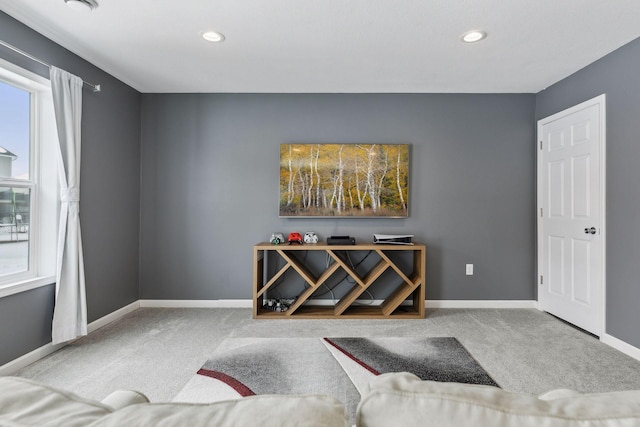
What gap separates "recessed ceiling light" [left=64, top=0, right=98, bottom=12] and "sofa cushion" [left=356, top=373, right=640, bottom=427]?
2.67m

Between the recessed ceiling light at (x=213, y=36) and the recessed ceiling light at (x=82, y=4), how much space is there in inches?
26.4

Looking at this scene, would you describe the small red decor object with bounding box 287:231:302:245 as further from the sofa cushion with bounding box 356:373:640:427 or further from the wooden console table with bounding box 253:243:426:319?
the sofa cushion with bounding box 356:373:640:427

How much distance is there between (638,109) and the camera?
8.20ft

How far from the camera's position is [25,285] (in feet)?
7.54

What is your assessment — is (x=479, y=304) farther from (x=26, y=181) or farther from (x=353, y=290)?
(x=26, y=181)

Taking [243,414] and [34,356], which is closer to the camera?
[243,414]

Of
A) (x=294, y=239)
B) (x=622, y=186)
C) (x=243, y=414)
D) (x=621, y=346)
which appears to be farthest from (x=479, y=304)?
(x=243, y=414)

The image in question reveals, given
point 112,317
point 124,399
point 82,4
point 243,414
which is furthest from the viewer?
point 112,317

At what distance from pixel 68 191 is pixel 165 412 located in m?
2.74

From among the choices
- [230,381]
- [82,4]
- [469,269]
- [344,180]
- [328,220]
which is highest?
[82,4]

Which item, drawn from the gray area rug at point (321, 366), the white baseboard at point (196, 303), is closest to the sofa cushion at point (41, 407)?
the gray area rug at point (321, 366)

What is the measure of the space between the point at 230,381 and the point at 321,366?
2.01 ft

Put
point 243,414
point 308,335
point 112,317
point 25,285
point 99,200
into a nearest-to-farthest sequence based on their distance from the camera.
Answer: point 243,414, point 25,285, point 308,335, point 99,200, point 112,317

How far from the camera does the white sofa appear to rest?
44 centimetres
